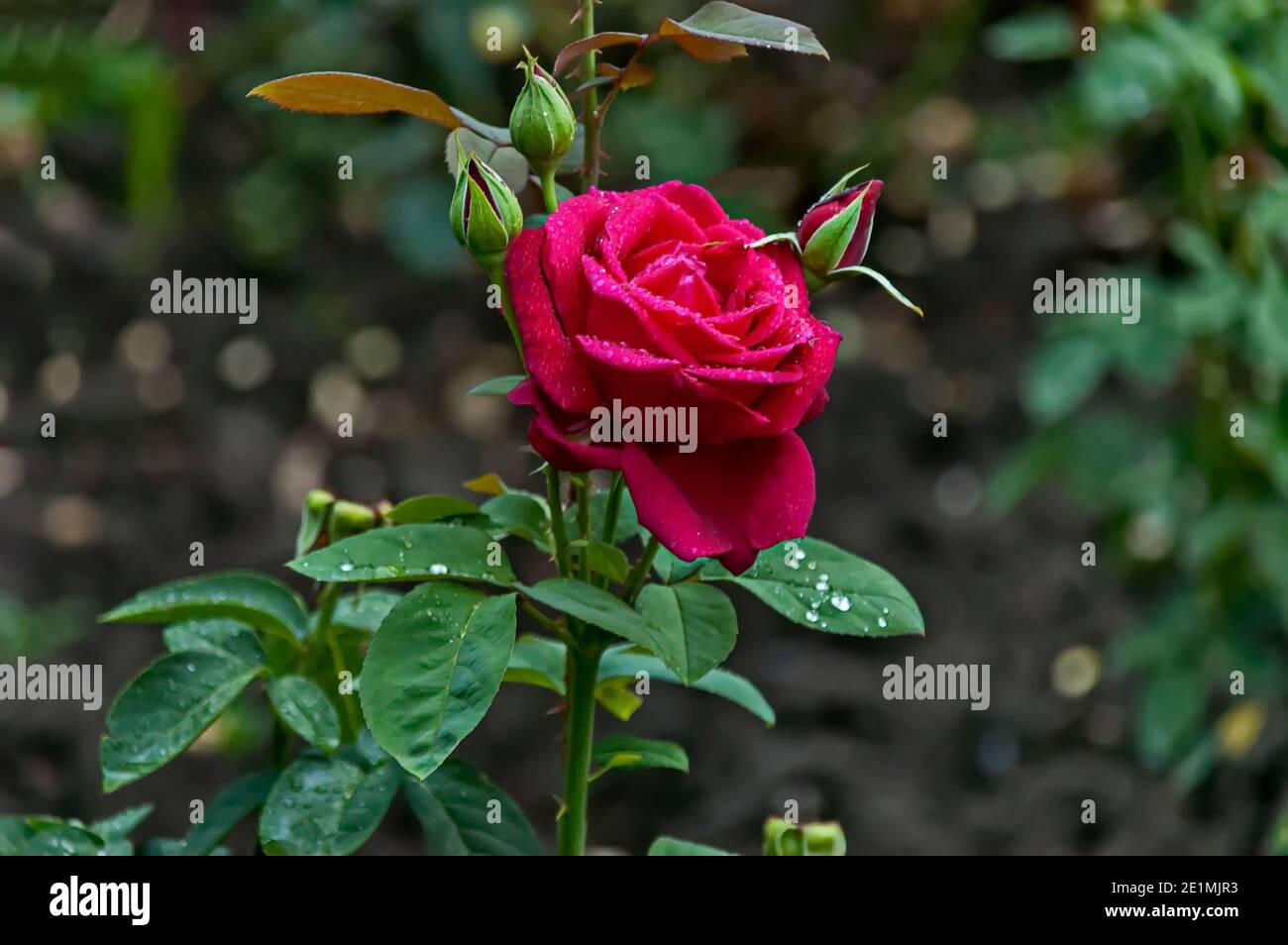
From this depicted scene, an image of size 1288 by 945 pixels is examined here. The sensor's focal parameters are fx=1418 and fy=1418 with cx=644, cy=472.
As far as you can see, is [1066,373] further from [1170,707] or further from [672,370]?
[672,370]

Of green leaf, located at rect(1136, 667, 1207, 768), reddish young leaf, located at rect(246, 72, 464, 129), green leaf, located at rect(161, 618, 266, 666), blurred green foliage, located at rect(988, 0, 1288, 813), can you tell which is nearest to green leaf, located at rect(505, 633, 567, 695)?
green leaf, located at rect(161, 618, 266, 666)

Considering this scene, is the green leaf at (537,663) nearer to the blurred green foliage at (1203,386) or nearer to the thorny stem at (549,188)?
the thorny stem at (549,188)

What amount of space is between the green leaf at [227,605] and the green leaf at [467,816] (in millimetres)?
91

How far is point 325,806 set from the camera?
506 mm

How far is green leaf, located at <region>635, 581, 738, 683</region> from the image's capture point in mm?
473

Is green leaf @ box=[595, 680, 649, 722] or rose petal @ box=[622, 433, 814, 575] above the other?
rose petal @ box=[622, 433, 814, 575]

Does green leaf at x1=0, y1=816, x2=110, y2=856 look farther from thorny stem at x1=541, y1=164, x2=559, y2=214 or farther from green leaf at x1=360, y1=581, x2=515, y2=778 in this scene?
thorny stem at x1=541, y1=164, x2=559, y2=214

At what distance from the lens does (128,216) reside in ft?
6.36

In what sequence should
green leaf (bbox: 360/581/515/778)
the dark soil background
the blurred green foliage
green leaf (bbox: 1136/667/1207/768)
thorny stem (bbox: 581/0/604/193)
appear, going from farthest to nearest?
the dark soil background, green leaf (bbox: 1136/667/1207/768), the blurred green foliage, thorny stem (bbox: 581/0/604/193), green leaf (bbox: 360/581/515/778)

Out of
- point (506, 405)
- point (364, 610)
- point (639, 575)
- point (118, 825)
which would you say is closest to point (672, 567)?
point (639, 575)

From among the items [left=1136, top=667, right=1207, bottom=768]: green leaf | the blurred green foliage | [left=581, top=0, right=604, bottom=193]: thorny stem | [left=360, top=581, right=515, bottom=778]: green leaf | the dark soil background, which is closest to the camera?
[left=360, top=581, right=515, bottom=778]: green leaf

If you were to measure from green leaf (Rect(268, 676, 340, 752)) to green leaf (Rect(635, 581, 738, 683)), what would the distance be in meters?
0.13

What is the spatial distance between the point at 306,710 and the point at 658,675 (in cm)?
14

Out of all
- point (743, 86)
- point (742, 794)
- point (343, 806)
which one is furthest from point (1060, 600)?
point (343, 806)
